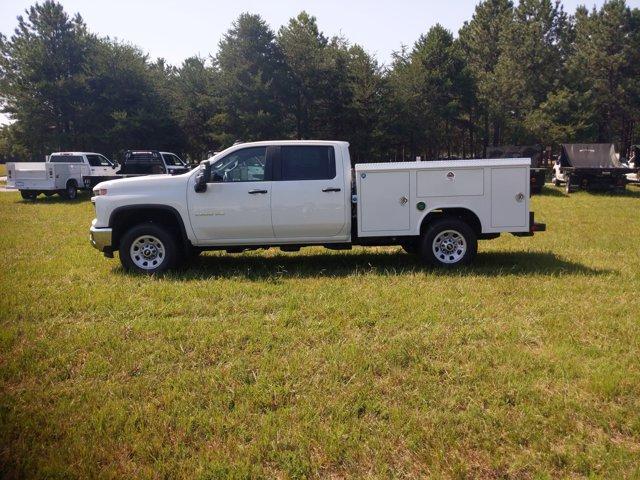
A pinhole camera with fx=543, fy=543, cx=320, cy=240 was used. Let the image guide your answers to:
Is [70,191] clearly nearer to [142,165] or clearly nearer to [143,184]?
[142,165]

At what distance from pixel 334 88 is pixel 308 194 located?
2614 centimetres

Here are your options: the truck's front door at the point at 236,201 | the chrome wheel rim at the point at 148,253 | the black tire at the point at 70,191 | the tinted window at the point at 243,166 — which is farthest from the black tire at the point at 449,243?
the black tire at the point at 70,191

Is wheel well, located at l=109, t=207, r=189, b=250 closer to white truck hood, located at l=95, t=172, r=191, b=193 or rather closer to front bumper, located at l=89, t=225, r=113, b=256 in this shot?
front bumper, located at l=89, t=225, r=113, b=256

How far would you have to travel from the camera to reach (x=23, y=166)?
21.3 meters

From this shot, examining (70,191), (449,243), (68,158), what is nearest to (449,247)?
(449,243)

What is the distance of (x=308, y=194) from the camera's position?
24.8ft

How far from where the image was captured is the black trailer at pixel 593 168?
21.0 metres

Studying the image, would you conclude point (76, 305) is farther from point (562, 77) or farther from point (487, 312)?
point (562, 77)

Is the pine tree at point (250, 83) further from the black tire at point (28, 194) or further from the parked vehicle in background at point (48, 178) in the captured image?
the black tire at point (28, 194)

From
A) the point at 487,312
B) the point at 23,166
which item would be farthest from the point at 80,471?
the point at 23,166

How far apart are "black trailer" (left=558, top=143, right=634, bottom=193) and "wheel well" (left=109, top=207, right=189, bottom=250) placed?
18.3 m

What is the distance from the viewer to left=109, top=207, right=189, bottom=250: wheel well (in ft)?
25.0

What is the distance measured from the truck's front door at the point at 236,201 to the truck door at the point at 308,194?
15cm

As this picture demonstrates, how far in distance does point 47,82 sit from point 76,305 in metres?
33.6
